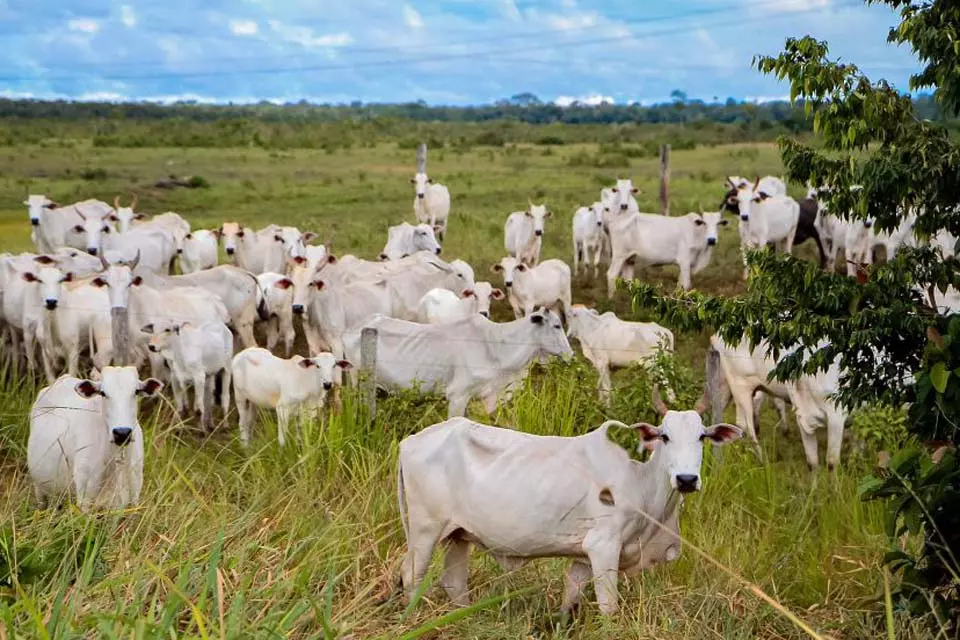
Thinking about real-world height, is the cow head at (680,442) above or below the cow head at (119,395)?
above

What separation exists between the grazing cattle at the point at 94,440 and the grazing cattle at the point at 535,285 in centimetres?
813

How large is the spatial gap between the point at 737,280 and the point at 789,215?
1811 millimetres

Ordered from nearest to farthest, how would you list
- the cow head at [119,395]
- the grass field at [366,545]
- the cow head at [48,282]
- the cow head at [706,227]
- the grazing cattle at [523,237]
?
the grass field at [366,545] → the cow head at [119,395] → the cow head at [48,282] → the cow head at [706,227] → the grazing cattle at [523,237]

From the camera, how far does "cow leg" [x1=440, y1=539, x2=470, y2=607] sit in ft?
21.2

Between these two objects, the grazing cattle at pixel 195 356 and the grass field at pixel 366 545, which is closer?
the grass field at pixel 366 545

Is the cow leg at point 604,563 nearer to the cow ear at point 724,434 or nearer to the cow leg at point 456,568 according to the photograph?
the cow leg at point 456,568

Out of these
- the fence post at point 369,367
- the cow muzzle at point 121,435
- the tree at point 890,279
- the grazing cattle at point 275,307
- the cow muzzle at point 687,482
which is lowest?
the grazing cattle at point 275,307

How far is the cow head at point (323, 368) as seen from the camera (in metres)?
10.9

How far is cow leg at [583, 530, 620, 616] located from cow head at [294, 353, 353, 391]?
472 centimetres

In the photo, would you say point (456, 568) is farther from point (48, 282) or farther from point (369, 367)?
point (48, 282)

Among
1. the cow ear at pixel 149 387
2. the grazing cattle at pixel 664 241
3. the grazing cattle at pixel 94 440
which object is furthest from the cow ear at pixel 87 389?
the grazing cattle at pixel 664 241

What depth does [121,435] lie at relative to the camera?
767cm

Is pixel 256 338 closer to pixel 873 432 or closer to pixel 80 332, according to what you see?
pixel 80 332

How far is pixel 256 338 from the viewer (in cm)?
1571
